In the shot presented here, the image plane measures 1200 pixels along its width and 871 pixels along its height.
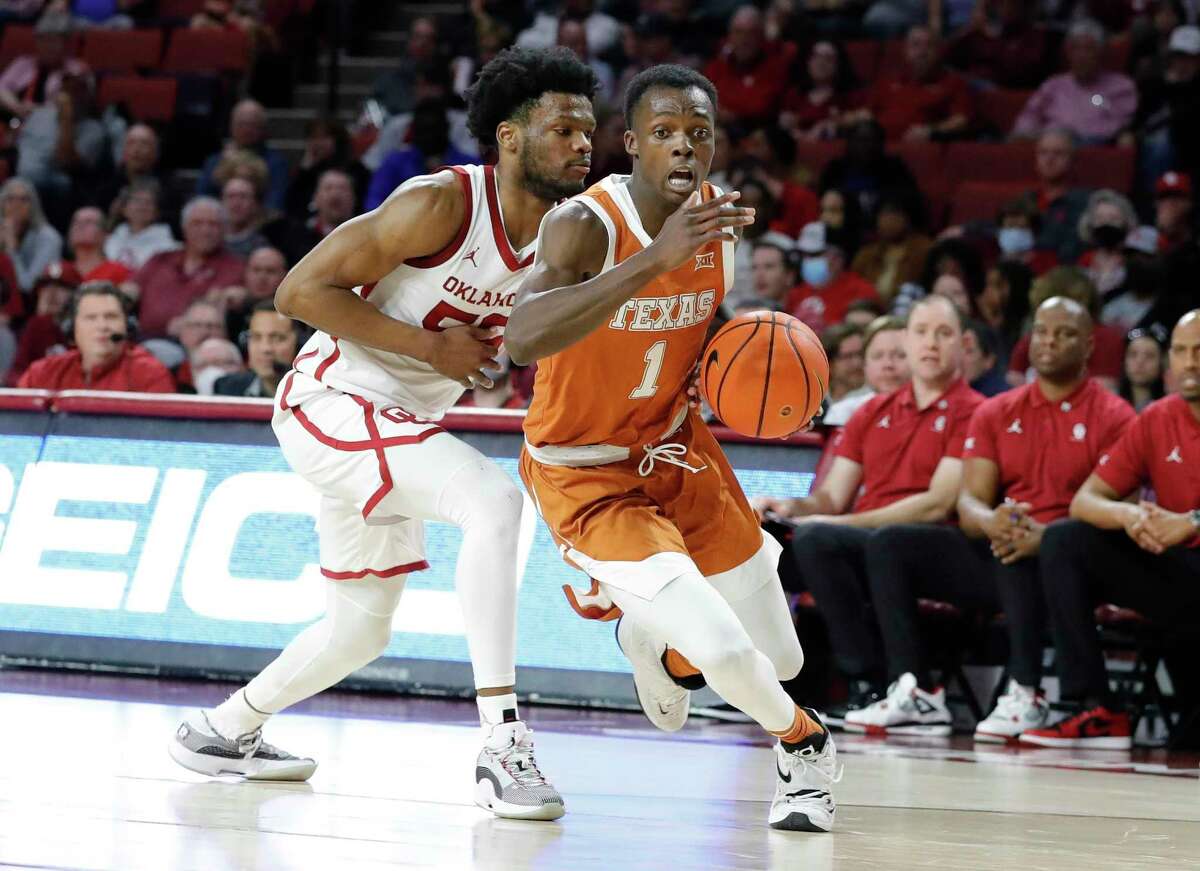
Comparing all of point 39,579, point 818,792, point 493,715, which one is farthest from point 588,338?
point 39,579

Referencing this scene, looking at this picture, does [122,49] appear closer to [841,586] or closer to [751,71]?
[751,71]

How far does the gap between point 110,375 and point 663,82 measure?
5.18 m

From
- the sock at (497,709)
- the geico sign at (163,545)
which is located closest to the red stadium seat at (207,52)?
the geico sign at (163,545)

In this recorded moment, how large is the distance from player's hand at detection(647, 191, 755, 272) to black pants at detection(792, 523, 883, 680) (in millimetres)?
3420

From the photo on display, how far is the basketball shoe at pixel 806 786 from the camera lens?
433cm

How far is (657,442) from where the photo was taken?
4.57m

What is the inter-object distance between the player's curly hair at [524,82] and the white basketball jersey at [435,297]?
0.52ft

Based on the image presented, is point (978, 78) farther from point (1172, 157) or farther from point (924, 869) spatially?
point (924, 869)

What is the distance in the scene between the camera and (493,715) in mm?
4477

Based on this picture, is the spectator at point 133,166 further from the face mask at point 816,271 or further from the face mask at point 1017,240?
the face mask at point 1017,240

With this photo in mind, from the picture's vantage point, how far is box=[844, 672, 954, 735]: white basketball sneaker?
7.01 m

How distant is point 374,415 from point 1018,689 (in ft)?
10.6

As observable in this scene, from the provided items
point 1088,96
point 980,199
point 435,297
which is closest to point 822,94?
point 980,199

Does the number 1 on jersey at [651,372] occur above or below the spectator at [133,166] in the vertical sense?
below
